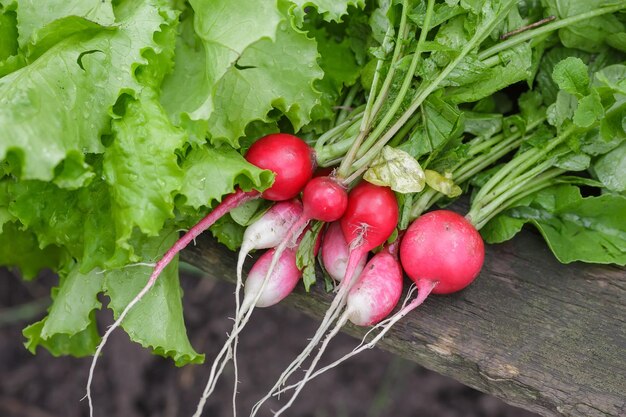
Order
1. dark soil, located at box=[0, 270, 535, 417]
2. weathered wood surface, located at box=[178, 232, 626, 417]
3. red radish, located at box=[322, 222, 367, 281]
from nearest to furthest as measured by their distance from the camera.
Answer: weathered wood surface, located at box=[178, 232, 626, 417] → red radish, located at box=[322, 222, 367, 281] → dark soil, located at box=[0, 270, 535, 417]

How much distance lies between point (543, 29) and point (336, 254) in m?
0.58

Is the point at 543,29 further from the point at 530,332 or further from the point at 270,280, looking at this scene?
the point at 270,280

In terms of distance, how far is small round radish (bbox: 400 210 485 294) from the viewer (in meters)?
1.29

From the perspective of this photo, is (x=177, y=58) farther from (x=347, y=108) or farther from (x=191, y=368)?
(x=191, y=368)

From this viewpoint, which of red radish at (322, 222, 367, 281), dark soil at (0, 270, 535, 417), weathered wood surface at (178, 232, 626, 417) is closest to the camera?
weathered wood surface at (178, 232, 626, 417)

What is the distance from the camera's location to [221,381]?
2340mm

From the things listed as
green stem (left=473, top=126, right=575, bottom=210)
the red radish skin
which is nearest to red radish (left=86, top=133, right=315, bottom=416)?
the red radish skin

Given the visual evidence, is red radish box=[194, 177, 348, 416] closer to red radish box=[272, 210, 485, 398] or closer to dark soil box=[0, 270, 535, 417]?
red radish box=[272, 210, 485, 398]

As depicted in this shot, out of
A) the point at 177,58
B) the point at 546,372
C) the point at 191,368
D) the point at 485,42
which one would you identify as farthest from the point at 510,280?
the point at 191,368

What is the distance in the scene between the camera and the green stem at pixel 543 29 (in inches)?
52.6

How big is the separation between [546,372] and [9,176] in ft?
3.41

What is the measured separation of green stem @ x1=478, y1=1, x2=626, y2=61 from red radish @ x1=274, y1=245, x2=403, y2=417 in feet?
1.44

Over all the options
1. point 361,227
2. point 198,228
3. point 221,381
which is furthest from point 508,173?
point 221,381

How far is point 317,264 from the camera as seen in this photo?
1433 mm
